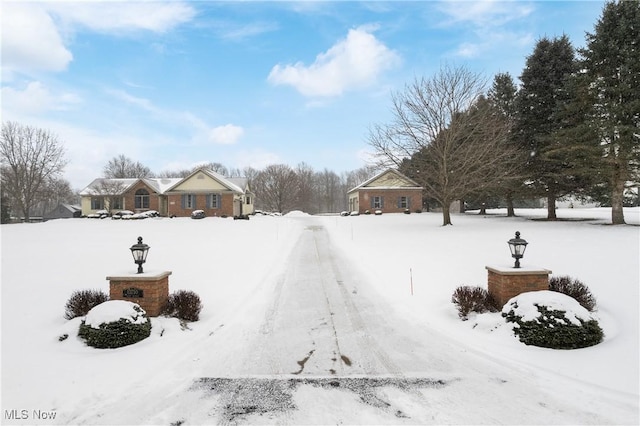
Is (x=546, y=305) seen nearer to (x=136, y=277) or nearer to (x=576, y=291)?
(x=576, y=291)

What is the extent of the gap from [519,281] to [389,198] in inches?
1385

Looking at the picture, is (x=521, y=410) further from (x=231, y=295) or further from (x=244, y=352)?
(x=231, y=295)

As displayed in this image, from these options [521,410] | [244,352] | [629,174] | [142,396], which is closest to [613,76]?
[629,174]

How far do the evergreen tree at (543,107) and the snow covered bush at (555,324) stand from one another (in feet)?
65.2

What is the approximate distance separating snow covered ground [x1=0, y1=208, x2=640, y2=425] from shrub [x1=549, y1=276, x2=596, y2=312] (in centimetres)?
22

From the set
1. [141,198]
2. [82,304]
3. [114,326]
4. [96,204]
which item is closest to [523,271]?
[114,326]

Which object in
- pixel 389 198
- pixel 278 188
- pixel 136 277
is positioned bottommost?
pixel 136 277

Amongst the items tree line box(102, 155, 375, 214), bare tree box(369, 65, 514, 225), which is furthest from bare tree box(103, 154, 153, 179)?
bare tree box(369, 65, 514, 225)

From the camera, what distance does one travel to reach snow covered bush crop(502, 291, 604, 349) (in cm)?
503

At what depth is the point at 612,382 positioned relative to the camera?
413 cm

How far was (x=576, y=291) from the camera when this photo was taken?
638 cm

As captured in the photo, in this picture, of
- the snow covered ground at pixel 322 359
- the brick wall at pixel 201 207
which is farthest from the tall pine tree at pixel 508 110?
the brick wall at pixel 201 207

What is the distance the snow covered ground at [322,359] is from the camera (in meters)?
3.69

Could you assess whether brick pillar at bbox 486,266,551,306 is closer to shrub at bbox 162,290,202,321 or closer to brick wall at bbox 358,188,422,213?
shrub at bbox 162,290,202,321
